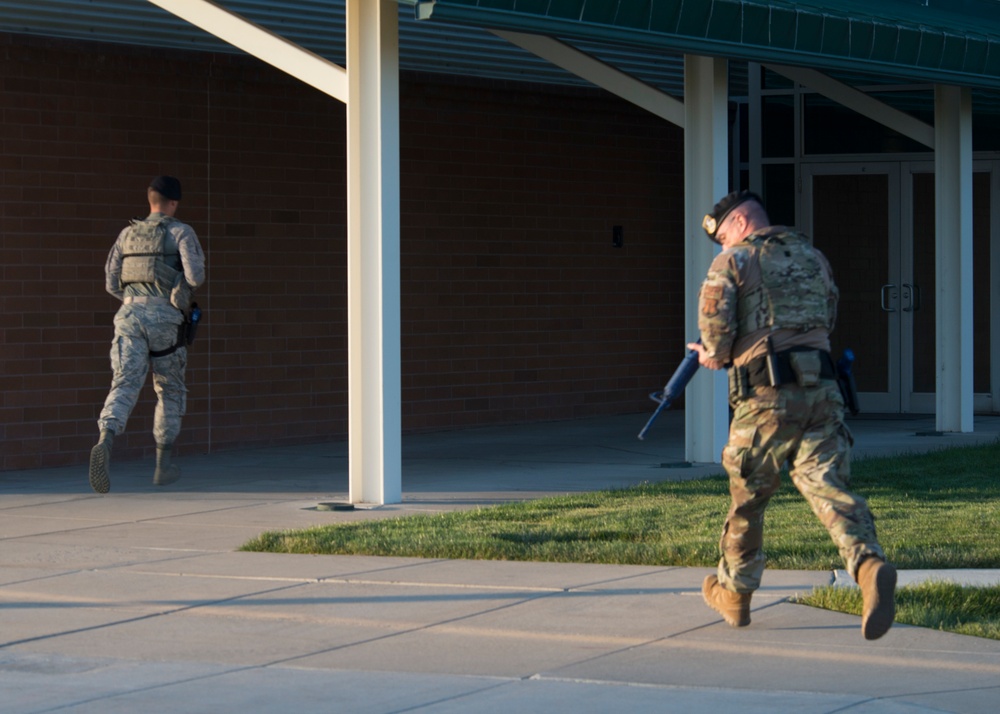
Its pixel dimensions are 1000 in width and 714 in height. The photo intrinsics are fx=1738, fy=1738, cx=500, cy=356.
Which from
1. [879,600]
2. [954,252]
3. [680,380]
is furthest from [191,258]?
[954,252]

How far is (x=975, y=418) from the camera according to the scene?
55.6 feet

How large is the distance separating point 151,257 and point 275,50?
169cm

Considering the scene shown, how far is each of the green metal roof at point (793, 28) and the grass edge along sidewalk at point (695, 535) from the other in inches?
111

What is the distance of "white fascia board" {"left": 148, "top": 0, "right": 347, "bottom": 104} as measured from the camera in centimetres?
1048

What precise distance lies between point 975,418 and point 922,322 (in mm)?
1186

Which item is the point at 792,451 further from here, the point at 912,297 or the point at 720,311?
the point at 912,297

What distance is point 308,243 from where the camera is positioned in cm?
1483

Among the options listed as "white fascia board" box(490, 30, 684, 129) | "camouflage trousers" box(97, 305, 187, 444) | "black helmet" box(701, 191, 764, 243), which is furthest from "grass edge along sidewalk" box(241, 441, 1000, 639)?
"white fascia board" box(490, 30, 684, 129)

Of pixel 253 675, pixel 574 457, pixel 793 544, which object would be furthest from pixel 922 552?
pixel 574 457

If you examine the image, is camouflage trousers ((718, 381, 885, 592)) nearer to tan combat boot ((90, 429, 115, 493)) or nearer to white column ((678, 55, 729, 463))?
tan combat boot ((90, 429, 115, 493))

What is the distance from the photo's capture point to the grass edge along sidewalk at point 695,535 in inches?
288

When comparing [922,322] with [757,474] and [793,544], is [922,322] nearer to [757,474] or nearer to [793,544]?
[793,544]

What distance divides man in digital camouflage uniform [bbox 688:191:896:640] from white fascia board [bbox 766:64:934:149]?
880 centimetres

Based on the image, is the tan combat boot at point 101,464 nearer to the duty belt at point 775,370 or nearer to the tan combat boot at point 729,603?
the tan combat boot at point 729,603
